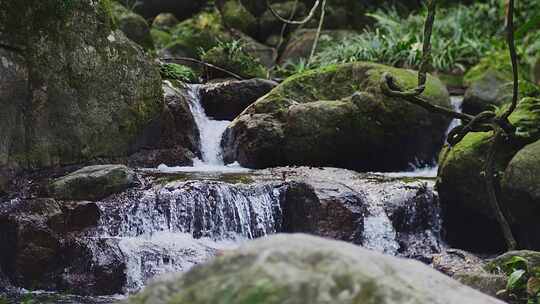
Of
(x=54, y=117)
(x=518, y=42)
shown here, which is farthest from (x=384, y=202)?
(x=518, y=42)

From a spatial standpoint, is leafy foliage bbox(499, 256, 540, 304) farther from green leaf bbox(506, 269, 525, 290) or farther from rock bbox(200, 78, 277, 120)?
rock bbox(200, 78, 277, 120)

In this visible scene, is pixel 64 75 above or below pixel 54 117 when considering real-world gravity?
above

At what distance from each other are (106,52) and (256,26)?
10.1 m

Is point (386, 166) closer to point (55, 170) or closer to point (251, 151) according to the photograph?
point (251, 151)

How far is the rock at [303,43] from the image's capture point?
53.5 ft

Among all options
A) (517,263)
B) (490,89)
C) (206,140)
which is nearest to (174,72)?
(206,140)

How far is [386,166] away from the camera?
10.4m

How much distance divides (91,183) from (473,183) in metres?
4.32

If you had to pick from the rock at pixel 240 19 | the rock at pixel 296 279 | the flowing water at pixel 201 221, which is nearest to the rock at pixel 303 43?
the rock at pixel 240 19

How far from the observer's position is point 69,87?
8.66 meters

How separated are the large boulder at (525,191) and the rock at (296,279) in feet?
17.3

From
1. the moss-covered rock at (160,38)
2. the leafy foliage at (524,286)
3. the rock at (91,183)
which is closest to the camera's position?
the leafy foliage at (524,286)

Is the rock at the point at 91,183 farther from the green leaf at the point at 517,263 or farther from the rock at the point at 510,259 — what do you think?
the green leaf at the point at 517,263

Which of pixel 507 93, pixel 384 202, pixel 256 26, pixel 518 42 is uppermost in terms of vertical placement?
pixel 256 26
